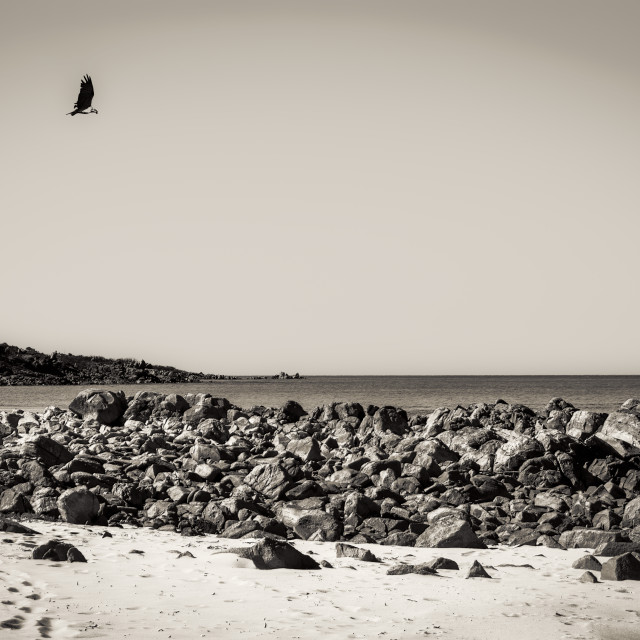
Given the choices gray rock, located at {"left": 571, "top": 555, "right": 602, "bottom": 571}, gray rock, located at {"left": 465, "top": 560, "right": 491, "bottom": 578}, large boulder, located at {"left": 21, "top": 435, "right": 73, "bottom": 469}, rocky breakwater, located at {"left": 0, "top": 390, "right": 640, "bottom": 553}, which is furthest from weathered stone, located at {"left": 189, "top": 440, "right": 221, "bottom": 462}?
gray rock, located at {"left": 571, "top": 555, "right": 602, "bottom": 571}

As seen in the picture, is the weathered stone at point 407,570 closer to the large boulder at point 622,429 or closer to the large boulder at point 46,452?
the large boulder at point 46,452

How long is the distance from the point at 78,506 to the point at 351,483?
5.94 metres

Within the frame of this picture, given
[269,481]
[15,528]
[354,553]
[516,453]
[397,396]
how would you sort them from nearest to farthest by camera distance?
[354,553], [15,528], [269,481], [516,453], [397,396]

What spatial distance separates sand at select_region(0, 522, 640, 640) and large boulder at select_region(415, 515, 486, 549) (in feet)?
2.08

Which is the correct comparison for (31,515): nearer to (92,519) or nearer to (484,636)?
(92,519)

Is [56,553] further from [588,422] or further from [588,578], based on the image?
[588,422]

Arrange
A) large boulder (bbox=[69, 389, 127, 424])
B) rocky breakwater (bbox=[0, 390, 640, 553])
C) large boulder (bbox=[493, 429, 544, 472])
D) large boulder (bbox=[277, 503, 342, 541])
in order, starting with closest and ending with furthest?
large boulder (bbox=[277, 503, 342, 541]) → rocky breakwater (bbox=[0, 390, 640, 553]) → large boulder (bbox=[493, 429, 544, 472]) → large boulder (bbox=[69, 389, 127, 424])

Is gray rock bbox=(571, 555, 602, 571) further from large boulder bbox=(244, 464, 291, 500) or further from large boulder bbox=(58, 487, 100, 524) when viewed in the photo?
large boulder bbox=(58, 487, 100, 524)

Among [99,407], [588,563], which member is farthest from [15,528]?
[99,407]

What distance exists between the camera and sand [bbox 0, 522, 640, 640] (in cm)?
698

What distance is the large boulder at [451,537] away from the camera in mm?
11227

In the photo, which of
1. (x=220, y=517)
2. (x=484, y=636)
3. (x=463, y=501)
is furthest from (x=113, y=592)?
(x=463, y=501)

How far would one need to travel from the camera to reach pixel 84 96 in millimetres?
13602

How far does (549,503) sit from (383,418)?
13.2 meters
